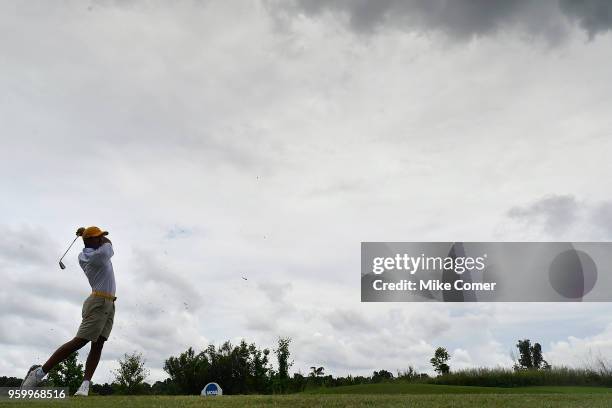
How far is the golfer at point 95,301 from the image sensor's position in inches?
505

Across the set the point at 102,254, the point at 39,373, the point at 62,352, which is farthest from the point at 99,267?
the point at 39,373

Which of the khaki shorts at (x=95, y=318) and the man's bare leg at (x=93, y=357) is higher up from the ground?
the khaki shorts at (x=95, y=318)

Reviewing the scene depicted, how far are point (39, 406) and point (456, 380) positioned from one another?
3239 centimetres

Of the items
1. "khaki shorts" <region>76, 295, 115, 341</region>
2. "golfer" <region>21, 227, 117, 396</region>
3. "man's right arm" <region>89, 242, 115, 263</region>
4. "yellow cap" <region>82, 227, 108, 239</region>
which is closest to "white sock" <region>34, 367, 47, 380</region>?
"golfer" <region>21, 227, 117, 396</region>

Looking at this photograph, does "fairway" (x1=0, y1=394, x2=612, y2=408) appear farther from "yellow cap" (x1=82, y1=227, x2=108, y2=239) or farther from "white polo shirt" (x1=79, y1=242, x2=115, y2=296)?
A: "yellow cap" (x1=82, y1=227, x2=108, y2=239)

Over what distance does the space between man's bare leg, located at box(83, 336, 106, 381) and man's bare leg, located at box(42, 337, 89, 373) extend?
52cm

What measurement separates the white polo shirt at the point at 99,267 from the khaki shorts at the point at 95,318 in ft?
0.92

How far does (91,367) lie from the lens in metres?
13.3

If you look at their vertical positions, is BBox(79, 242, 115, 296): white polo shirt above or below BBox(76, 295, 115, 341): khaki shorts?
above

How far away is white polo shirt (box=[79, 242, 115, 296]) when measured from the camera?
13086mm

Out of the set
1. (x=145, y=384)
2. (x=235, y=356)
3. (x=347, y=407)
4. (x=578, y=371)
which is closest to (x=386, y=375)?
(x=578, y=371)

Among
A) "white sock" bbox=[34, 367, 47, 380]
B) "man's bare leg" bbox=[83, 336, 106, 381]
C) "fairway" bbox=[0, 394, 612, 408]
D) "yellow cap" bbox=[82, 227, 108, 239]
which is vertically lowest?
"fairway" bbox=[0, 394, 612, 408]

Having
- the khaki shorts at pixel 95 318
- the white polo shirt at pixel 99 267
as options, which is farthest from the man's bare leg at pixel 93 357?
the white polo shirt at pixel 99 267

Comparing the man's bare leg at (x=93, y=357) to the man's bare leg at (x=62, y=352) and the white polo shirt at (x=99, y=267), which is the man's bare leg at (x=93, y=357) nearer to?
the man's bare leg at (x=62, y=352)
